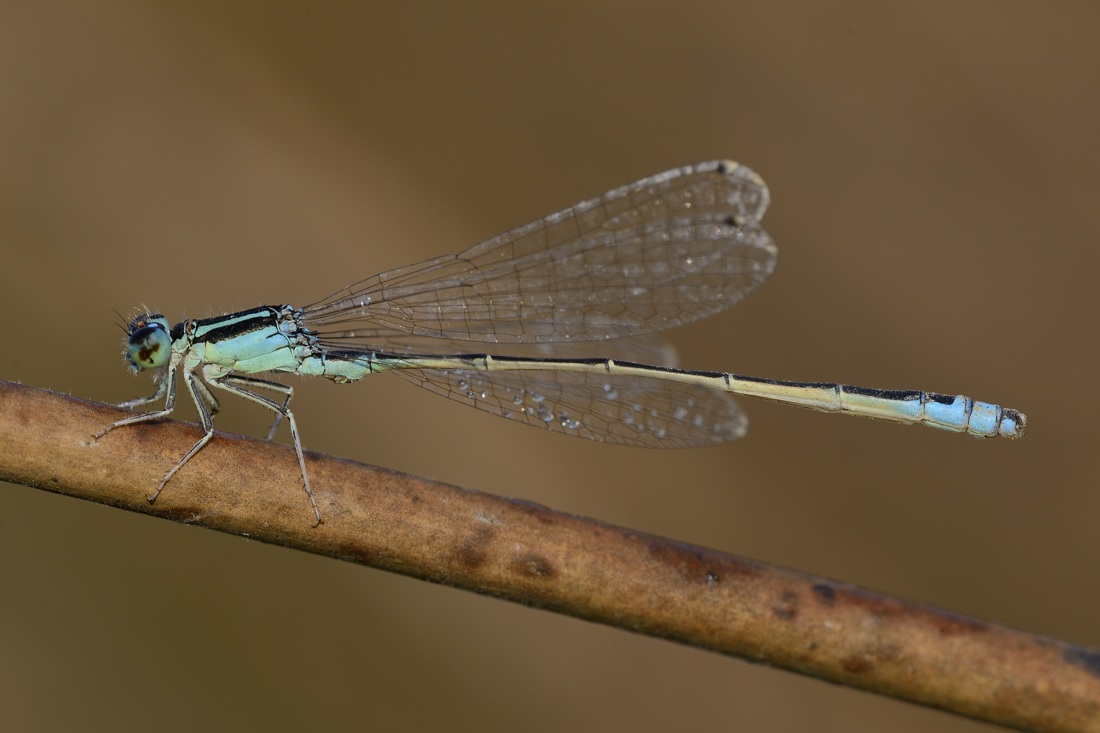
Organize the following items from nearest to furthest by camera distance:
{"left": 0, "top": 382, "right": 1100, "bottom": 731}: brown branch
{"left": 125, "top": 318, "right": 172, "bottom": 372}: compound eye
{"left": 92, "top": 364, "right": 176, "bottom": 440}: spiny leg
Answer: {"left": 0, "top": 382, "right": 1100, "bottom": 731}: brown branch < {"left": 92, "top": 364, "right": 176, "bottom": 440}: spiny leg < {"left": 125, "top": 318, "right": 172, "bottom": 372}: compound eye

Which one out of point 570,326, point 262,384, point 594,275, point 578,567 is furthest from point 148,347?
point 578,567

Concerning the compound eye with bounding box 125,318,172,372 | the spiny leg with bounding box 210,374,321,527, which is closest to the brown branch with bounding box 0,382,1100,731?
the spiny leg with bounding box 210,374,321,527

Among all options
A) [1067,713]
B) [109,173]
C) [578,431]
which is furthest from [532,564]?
[109,173]

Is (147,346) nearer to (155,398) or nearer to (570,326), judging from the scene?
(155,398)

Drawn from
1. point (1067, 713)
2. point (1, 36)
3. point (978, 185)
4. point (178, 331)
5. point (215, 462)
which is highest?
point (1, 36)

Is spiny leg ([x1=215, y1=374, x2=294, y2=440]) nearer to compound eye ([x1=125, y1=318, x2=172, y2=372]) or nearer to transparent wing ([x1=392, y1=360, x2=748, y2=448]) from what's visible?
compound eye ([x1=125, y1=318, x2=172, y2=372])

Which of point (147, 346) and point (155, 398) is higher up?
point (147, 346)

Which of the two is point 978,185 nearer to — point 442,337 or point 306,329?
point 442,337
